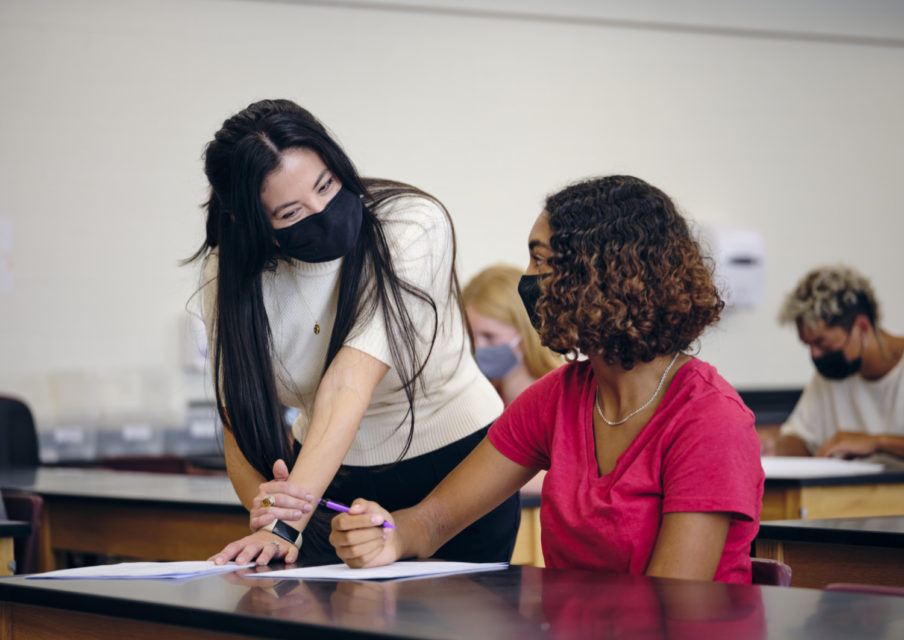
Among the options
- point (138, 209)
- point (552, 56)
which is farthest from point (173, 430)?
point (552, 56)

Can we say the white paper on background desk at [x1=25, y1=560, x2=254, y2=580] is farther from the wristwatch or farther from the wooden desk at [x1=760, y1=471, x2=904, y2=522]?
the wooden desk at [x1=760, y1=471, x2=904, y2=522]

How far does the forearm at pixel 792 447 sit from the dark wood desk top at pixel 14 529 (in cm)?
250

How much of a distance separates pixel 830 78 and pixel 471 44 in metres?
2.06

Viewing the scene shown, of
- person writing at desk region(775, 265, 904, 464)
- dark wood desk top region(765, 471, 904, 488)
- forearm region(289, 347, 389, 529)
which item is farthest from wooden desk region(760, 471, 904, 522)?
forearm region(289, 347, 389, 529)

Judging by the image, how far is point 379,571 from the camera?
131 centimetres

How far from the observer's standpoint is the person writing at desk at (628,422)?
51.4 inches

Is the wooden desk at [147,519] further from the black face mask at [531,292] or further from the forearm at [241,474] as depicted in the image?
the black face mask at [531,292]

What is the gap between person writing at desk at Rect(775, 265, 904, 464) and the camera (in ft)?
11.5

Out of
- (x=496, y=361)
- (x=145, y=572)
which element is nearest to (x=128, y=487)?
(x=496, y=361)

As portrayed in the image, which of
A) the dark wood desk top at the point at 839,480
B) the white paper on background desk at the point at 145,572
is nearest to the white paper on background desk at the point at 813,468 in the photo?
the dark wood desk top at the point at 839,480

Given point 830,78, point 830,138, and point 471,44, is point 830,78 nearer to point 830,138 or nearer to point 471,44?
point 830,138

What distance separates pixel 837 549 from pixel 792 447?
2129 mm

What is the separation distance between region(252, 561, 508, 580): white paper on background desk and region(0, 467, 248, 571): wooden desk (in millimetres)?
1052

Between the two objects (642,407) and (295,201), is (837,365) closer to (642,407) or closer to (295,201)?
(642,407)
